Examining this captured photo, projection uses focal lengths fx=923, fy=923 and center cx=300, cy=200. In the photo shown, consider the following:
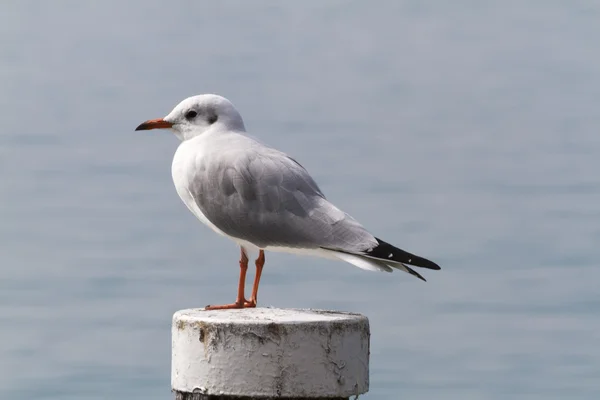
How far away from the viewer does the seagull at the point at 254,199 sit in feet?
20.9

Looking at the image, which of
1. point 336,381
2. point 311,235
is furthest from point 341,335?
point 311,235

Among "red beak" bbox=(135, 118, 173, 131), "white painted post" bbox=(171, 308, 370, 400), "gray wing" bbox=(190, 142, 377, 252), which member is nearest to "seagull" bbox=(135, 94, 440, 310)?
"gray wing" bbox=(190, 142, 377, 252)

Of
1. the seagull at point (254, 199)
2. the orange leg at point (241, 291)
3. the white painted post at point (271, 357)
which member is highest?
the seagull at point (254, 199)

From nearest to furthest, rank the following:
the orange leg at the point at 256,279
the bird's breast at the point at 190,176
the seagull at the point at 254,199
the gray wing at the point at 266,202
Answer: the seagull at the point at 254,199
the gray wing at the point at 266,202
the orange leg at the point at 256,279
the bird's breast at the point at 190,176

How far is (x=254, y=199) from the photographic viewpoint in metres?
6.69

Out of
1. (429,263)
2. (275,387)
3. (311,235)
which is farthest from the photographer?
(311,235)

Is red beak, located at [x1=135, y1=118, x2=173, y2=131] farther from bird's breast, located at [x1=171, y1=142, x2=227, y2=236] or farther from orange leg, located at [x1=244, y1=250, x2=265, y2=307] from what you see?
orange leg, located at [x1=244, y1=250, x2=265, y2=307]

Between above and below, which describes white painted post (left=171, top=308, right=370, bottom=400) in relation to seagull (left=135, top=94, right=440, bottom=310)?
below

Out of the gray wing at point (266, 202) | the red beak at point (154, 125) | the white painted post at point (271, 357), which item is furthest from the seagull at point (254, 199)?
the white painted post at point (271, 357)

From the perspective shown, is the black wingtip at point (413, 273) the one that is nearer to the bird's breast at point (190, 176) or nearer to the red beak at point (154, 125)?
the bird's breast at point (190, 176)

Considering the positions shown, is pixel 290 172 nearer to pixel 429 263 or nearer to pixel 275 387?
pixel 429 263

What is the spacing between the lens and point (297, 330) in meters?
5.27

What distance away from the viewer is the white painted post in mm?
5250

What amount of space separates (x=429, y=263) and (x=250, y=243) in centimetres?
140
